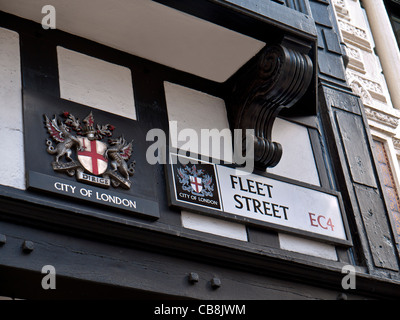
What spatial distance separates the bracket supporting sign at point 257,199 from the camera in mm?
5078

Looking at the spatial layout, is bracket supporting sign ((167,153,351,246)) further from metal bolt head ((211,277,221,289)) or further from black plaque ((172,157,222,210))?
metal bolt head ((211,277,221,289))

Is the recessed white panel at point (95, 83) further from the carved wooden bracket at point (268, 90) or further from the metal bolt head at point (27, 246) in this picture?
the metal bolt head at point (27, 246)

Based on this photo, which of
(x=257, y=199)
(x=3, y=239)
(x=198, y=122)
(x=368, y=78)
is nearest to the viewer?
(x=3, y=239)

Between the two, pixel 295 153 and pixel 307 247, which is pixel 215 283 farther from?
pixel 295 153

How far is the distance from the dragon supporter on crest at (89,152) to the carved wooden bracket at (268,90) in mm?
972

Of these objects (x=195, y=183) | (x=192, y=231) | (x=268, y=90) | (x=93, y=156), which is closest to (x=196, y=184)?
(x=195, y=183)

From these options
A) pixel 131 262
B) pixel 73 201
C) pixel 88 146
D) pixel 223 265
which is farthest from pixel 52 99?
pixel 223 265

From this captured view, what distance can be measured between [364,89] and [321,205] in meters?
2.13

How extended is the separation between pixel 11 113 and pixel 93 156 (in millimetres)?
518

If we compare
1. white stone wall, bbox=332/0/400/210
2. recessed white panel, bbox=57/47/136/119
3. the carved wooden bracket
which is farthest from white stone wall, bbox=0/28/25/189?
white stone wall, bbox=332/0/400/210

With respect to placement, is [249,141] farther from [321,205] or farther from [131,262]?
[131,262]

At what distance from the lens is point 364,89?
7488 mm

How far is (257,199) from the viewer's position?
211 inches

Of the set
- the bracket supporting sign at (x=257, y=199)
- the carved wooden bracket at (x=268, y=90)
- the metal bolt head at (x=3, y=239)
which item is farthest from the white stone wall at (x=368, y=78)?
the metal bolt head at (x=3, y=239)
